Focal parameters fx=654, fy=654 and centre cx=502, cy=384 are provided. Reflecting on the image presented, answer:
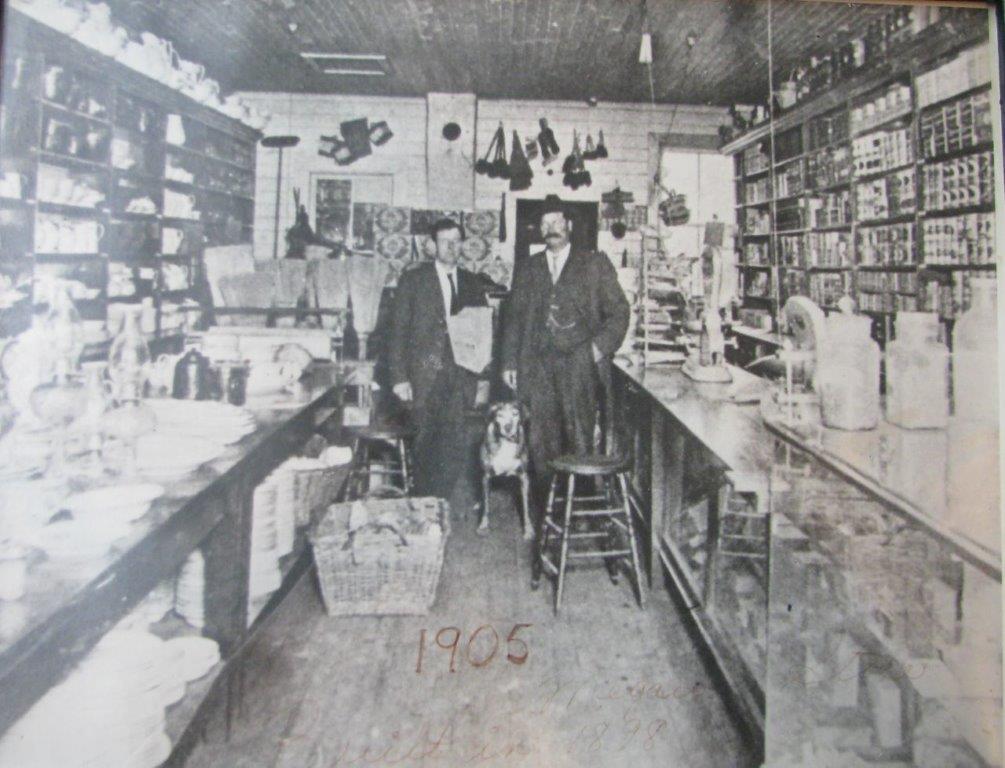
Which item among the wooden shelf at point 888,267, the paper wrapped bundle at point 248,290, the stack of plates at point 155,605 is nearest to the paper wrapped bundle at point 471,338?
the paper wrapped bundle at point 248,290

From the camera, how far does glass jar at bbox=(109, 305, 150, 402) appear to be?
196 centimetres

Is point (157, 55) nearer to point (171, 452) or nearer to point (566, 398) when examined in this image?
point (171, 452)

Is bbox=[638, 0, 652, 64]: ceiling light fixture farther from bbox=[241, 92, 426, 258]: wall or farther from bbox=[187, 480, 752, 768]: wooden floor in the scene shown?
bbox=[187, 480, 752, 768]: wooden floor

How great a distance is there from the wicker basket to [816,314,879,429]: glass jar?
1459 mm

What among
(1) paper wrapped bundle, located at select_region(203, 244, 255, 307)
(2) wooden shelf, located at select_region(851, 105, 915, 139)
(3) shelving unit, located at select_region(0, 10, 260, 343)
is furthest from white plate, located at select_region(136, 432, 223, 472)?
(2) wooden shelf, located at select_region(851, 105, 915, 139)

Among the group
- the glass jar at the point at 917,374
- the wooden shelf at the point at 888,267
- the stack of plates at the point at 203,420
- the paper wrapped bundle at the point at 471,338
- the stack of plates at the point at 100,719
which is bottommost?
the stack of plates at the point at 100,719

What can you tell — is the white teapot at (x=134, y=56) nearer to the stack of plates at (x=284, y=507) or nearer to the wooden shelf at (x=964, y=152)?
the stack of plates at (x=284, y=507)

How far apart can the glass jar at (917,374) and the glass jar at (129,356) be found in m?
2.15

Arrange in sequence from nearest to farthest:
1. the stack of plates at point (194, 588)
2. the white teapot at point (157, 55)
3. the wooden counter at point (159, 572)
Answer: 1. the wooden counter at point (159, 572)
2. the stack of plates at point (194, 588)
3. the white teapot at point (157, 55)

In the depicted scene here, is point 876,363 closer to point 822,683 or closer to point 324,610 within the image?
point 822,683

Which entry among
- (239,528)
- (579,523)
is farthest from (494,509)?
(239,528)

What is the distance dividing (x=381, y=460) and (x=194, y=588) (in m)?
1.43

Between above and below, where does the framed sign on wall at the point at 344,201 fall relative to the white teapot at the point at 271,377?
above

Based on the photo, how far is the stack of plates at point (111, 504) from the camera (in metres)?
1.46
